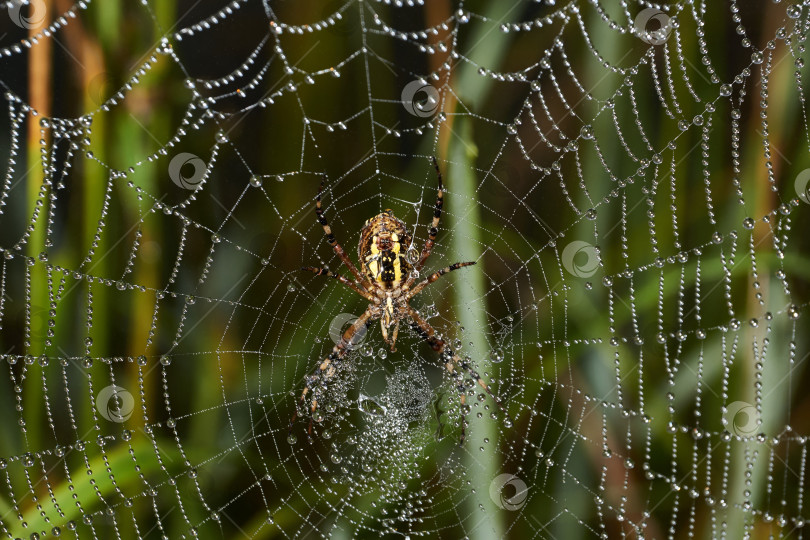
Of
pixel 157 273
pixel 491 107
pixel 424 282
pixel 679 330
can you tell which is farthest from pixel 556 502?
pixel 157 273

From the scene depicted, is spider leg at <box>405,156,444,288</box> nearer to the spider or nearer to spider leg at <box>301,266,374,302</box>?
the spider

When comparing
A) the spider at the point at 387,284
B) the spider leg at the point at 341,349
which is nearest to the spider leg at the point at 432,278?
the spider at the point at 387,284

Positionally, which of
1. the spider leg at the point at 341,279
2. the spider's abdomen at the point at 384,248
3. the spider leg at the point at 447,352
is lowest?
the spider leg at the point at 447,352

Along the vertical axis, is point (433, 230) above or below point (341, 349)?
above

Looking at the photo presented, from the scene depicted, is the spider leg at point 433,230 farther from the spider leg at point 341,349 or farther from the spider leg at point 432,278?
the spider leg at point 341,349

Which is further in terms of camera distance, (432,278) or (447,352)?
(447,352)

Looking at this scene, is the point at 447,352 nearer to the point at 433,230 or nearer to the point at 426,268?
the point at 426,268

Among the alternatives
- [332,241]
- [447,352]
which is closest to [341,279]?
[332,241]
